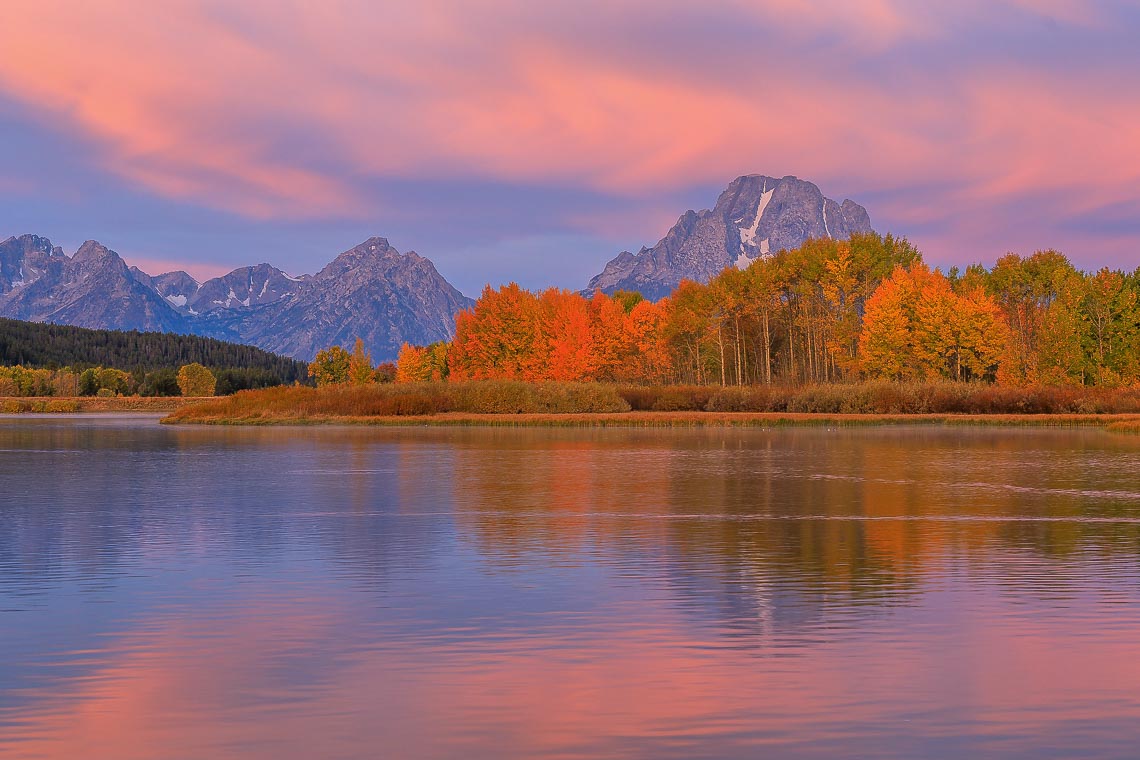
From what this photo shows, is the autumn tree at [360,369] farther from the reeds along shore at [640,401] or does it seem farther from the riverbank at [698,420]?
the riverbank at [698,420]

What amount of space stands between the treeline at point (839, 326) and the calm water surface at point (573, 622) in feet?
190

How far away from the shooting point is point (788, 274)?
104 metres

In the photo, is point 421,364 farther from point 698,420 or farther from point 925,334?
point 698,420

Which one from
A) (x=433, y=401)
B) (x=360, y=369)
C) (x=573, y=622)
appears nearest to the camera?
(x=573, y=622)

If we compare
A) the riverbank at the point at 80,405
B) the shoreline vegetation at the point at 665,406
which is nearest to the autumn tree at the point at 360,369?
the riverbank at the point at 80,405

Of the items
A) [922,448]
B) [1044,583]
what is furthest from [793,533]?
[922,448]

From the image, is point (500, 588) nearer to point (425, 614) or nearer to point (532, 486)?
point (425, 614)

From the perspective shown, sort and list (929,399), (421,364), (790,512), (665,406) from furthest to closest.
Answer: (421,364)
(665,406)
(929,399)
(790,512)

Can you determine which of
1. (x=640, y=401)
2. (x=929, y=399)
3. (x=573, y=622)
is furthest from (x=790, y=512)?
(x=640, y=401)

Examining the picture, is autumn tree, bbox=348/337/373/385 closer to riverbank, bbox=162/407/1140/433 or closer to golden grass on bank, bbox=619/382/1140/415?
riverbank, bbox=162/407/1140/433

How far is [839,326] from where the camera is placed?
9550 cm

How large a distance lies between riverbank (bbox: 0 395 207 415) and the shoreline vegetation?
2850 inches

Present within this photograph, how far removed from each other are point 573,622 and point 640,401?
7845 cm

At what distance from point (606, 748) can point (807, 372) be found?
99616 millimetres
